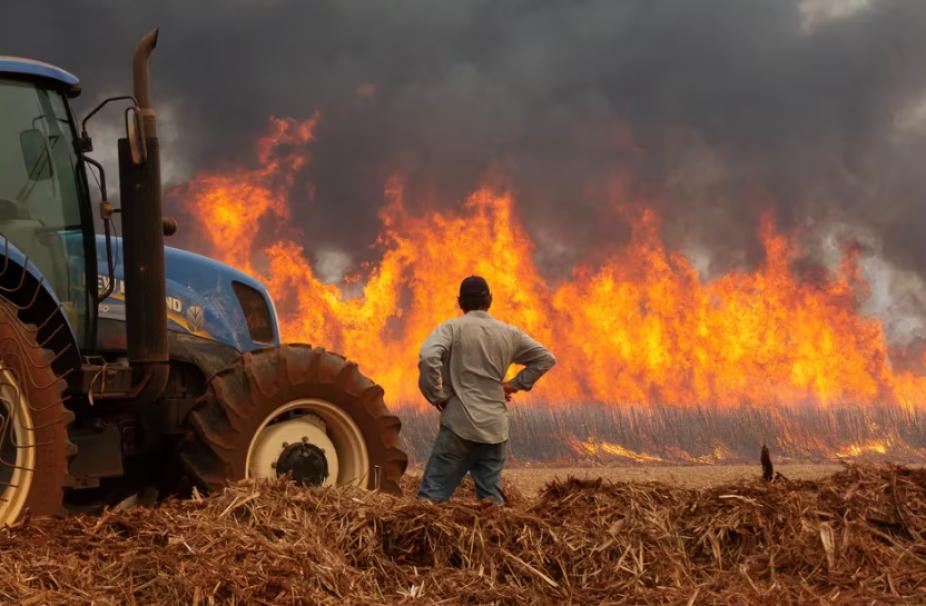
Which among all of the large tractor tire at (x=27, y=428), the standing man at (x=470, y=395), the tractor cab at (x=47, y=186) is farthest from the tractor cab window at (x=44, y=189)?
the standing man at (x=470, y=395)

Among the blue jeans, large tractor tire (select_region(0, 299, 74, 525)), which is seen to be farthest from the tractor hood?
the blue jeans

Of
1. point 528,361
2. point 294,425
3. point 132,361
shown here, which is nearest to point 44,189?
point 132,361

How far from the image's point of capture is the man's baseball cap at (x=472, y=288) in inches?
302

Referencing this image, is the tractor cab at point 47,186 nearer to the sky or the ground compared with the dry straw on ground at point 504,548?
nearer to the sky

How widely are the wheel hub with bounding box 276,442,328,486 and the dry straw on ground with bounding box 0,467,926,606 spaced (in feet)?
4.35

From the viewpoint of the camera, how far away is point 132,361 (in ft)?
23.6

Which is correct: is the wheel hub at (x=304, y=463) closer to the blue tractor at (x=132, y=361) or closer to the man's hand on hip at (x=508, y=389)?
the blue tractor at (x=132, y=361)

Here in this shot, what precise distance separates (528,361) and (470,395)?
57cm

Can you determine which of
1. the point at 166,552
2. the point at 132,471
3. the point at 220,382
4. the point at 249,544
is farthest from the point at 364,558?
the point at 132,471

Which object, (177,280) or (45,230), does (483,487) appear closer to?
(177,280)

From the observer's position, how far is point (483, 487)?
7.62 metres

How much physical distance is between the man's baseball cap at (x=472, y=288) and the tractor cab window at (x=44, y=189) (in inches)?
99.4

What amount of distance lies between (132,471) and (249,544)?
3.19 m

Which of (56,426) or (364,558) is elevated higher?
(56,426)
